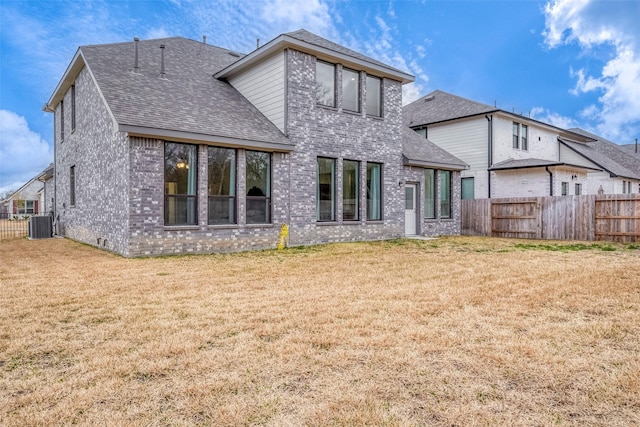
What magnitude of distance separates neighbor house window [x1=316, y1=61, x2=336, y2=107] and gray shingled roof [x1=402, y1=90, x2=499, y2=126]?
10181 mm

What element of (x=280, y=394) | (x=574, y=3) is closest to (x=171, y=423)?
(x=280, y=394)

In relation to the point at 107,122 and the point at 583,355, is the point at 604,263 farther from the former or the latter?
the point at 107,122

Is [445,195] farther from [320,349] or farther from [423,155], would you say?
[320,349]

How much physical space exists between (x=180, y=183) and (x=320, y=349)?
312 inches

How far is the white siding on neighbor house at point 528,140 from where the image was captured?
20.0 m

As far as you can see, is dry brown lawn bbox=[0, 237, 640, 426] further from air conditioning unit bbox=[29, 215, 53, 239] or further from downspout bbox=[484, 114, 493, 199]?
downspout bbox=[484, 114, 493, 199]

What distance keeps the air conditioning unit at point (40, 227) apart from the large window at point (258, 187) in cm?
968

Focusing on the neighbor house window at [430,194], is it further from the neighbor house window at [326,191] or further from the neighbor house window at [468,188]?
the neighbor house window at [468,188]

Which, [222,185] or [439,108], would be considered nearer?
[222,185]

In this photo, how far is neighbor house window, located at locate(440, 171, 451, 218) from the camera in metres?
16.7

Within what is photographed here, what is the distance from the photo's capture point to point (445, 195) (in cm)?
1688

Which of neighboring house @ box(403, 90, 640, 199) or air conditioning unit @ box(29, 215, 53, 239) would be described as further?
neighboring house @ box(403, 90, 640, 199)

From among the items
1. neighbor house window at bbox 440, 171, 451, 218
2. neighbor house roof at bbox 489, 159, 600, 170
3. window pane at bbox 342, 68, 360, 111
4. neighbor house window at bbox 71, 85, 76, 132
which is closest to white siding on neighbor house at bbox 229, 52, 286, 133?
window pane at bbox 342, 68, 360, 111

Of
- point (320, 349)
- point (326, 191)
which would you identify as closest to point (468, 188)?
point (326, 191)
